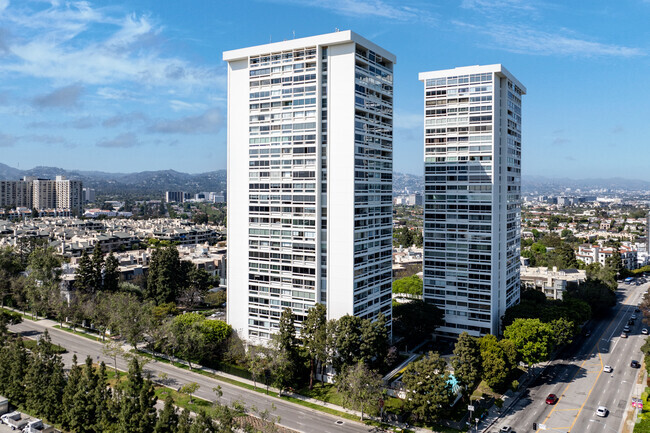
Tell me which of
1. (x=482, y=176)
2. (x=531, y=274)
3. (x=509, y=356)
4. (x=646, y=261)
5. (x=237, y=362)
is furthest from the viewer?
(x=646, y=261)

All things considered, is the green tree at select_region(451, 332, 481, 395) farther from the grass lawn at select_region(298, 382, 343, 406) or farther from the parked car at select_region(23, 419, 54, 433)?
the parked car at select_region(23, 419, 54, 433)

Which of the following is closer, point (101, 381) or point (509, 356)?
point (101, 381)

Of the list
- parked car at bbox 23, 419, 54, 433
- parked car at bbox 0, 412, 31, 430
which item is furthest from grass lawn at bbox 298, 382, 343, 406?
parked car at bbox 0, 412, 31, 430

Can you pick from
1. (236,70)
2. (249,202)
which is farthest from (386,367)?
(236,70)

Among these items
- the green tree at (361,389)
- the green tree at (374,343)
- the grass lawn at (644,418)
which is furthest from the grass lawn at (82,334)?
the grass lawn at (644,418)

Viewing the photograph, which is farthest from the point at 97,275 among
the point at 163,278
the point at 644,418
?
the point at 644,418

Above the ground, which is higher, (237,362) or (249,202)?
(249,202)

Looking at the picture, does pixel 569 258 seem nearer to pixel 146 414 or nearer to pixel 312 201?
pixel 312 201
